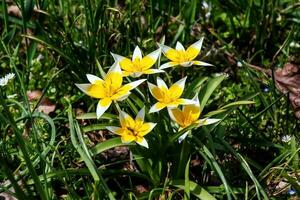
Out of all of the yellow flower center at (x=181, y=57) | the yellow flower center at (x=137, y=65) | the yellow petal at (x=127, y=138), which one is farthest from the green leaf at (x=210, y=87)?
the yellow petal at (x=127, y=138)

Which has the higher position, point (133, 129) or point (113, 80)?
point (113, 80)

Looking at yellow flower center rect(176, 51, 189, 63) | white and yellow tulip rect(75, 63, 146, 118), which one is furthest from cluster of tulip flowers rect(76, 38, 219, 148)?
yellow flower center rect(176, 51, 189, 63)

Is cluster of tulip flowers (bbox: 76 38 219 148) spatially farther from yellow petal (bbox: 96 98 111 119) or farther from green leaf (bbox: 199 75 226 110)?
green leaf (bbox: 199 75 226 110)

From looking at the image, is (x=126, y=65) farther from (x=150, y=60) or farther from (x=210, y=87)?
(x=210, y=87)

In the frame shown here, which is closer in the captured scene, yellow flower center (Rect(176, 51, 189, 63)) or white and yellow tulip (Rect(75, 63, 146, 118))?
white and yellow tulip (Rect(75, 63, 146, 118))

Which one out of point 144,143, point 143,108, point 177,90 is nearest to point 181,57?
point 177,90

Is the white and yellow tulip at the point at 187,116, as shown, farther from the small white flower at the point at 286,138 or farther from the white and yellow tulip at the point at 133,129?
the small white flower at the point at 286,138
